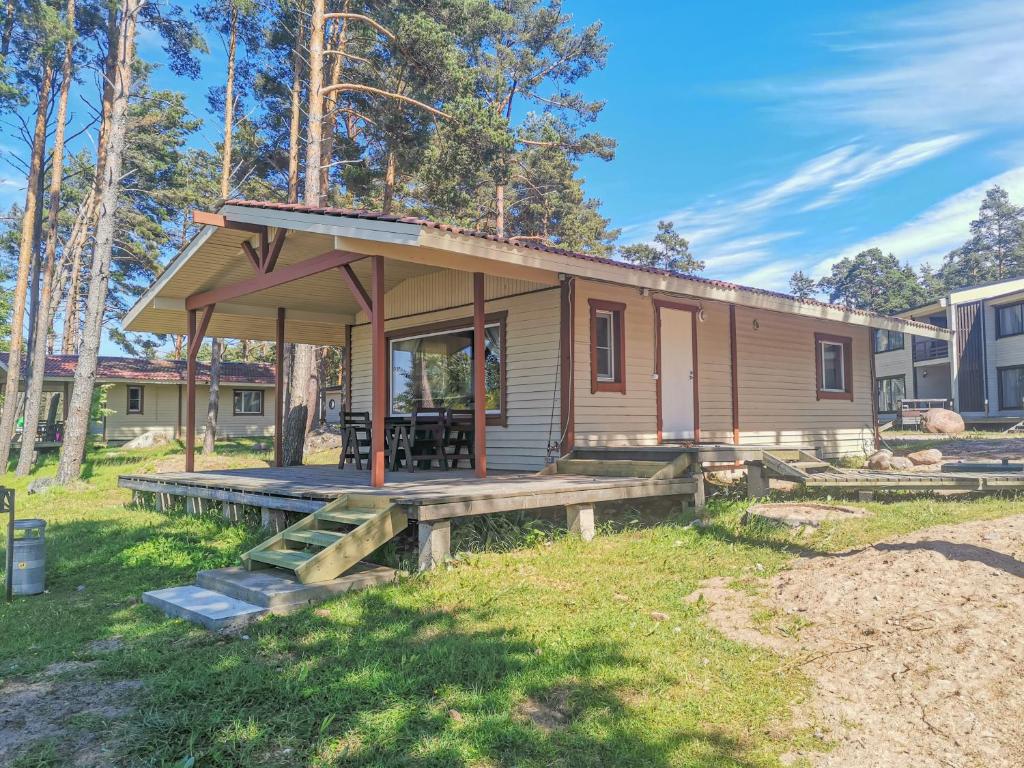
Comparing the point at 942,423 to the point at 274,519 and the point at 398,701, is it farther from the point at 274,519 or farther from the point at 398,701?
the point at 398,701

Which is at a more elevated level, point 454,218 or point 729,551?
point 454,218

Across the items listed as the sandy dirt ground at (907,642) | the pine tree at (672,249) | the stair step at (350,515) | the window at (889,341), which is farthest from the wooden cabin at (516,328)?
the pine tree at (672,249)

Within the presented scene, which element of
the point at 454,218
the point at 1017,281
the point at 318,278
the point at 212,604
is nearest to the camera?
the point at 212,604

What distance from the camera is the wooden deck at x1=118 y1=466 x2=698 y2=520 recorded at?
18.6 feet

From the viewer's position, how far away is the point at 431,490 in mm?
6141

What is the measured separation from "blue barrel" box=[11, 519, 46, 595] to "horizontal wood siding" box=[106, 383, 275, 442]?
22.0 meters

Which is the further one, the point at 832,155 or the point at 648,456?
the point at 832,155

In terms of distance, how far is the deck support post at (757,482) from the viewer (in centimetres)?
838

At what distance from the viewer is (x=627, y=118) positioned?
24.5 meters

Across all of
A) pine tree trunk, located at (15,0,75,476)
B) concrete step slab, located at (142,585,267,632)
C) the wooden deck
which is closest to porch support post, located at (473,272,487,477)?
the wooden deck

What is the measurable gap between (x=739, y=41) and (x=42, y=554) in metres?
19.2

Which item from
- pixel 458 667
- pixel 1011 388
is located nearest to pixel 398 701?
pixel 458 667

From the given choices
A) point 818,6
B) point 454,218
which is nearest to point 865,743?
point 818,6

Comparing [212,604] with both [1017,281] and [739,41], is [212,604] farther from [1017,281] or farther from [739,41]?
[1017,281]
